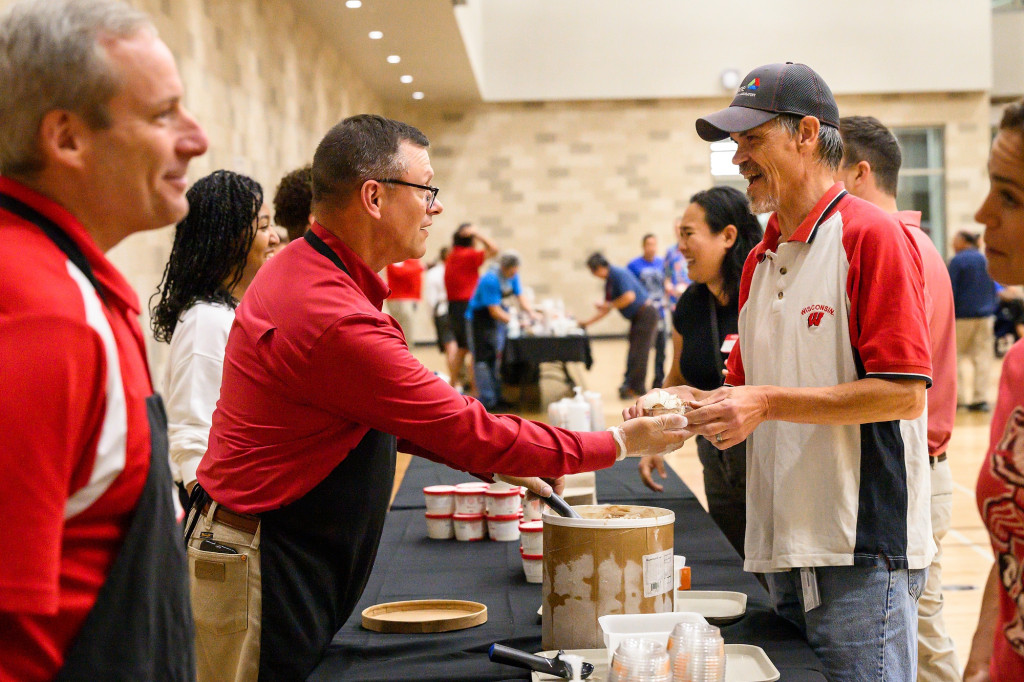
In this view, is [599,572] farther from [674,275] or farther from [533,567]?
[674,275]

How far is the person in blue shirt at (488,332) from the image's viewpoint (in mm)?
9766

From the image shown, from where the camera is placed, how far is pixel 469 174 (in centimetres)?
1822

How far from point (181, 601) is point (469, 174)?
1738 centimetres

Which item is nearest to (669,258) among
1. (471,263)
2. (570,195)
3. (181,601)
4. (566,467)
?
(471,263)

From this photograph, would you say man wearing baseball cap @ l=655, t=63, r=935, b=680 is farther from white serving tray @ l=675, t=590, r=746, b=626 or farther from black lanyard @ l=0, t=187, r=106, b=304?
black lanyard @ l=0, t=187, r=106, b=304

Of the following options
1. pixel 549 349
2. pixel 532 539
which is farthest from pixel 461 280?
pixel 532 539

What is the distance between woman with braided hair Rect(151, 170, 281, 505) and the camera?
8.80 feet

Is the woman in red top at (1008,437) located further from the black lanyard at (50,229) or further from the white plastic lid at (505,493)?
the white plastic lid at (505,493)

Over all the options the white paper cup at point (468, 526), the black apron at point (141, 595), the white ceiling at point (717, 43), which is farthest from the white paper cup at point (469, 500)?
the white ceiling at point (717, 43)

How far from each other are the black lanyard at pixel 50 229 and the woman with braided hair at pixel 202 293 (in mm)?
1643

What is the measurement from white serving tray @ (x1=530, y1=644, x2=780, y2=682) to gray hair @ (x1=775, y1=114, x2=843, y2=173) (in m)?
1.06

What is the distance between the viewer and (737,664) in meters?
1.72

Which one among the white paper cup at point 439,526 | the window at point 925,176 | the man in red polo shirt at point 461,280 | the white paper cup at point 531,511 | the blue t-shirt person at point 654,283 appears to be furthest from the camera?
the window at point 925,176

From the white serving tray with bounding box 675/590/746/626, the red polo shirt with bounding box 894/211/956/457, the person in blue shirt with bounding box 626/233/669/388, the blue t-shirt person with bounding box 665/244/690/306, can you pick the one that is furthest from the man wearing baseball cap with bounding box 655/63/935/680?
the blue t-shirt person with bounding box 665/244/690/306
